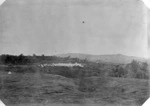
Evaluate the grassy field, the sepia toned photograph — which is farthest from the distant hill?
the grassy field

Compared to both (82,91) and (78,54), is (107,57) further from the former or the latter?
(82,91)

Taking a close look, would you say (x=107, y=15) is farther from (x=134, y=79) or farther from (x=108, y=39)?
(x=134, y=79)

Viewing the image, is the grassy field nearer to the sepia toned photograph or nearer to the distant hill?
the sepia toned photograph

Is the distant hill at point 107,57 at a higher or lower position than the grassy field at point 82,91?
higher

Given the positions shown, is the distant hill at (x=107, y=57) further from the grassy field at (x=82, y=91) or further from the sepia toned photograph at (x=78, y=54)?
the grassy field at (x=82, y=91)

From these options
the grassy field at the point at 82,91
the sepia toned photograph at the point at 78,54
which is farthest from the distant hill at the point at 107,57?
the grassy field at the point at 82,91

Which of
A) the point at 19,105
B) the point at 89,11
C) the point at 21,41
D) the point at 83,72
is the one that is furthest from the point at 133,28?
the point at 19,105

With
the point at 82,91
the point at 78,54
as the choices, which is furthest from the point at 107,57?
the point at 82,91
